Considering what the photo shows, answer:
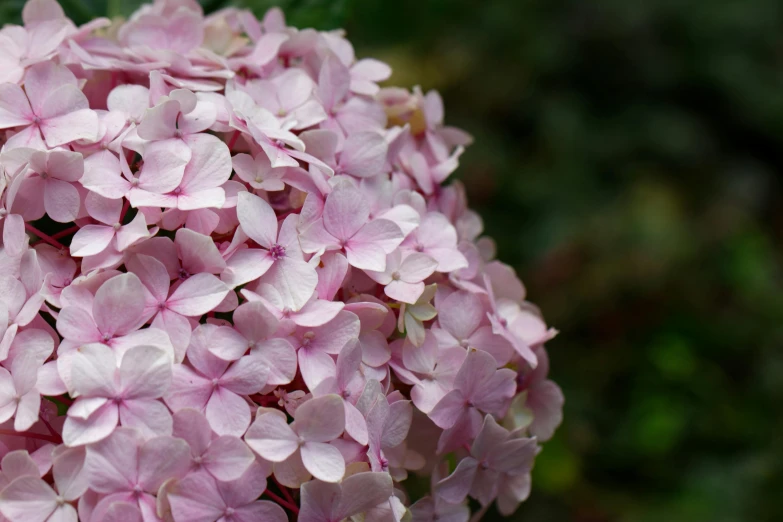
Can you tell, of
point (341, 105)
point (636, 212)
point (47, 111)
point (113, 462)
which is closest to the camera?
point (113, 462)

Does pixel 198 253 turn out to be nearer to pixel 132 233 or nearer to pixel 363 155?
pixel 132 233

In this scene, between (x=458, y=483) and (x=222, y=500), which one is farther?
(x=458, y=483)

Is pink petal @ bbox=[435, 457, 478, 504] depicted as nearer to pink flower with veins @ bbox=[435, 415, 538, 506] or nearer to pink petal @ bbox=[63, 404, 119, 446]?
pink flower with veins @ bbox=[435, 415, 538, 506]

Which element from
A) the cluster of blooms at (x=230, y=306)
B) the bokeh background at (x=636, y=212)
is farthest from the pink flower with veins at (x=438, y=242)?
the bokeh background at (x=636, y=212)

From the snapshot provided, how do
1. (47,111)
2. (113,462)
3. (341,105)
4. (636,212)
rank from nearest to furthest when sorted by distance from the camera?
(113,462) → (47,111) → (341,105) → (636,212)

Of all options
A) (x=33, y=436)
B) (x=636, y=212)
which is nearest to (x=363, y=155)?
(x=33, y=436)

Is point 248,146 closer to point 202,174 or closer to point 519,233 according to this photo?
point 202,174

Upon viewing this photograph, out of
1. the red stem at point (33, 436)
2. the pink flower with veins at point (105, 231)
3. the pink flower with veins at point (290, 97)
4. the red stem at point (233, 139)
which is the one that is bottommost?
the red stem at point (33, 436)

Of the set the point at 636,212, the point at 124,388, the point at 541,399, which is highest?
the point at 124,388

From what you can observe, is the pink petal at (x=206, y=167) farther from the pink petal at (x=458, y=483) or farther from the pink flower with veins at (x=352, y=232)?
the pink petal at (x=458, y=483)

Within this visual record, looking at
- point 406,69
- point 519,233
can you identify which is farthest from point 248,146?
point 519,233
